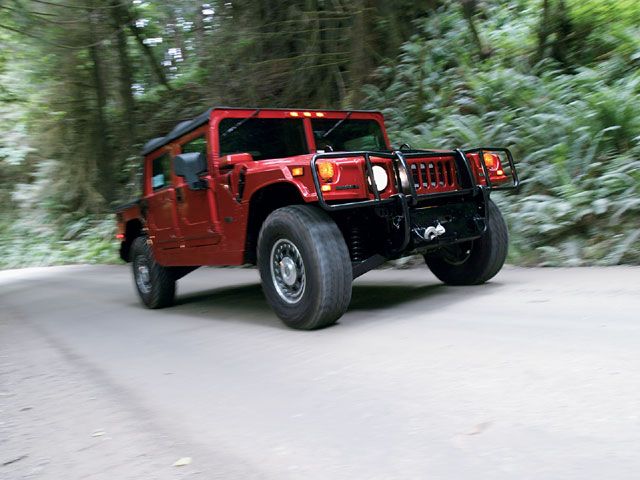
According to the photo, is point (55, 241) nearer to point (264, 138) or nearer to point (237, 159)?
point (264, 138)

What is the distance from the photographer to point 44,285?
12.8m

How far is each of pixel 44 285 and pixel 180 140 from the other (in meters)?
7.90

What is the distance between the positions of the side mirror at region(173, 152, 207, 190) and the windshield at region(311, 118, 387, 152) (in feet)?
4.12

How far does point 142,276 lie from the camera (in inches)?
309

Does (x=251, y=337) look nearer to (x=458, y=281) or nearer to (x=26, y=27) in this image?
(x=458, y=281)

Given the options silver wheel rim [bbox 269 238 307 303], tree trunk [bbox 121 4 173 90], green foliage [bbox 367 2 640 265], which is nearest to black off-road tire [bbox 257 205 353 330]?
silver wheel rim [bbox 269 238 307 303]

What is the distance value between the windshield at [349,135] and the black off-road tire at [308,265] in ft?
5.36

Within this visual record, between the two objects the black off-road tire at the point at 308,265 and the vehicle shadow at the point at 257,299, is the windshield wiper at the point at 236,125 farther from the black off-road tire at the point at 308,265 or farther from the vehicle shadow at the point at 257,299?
the vehicle shadow at the point at 257,299

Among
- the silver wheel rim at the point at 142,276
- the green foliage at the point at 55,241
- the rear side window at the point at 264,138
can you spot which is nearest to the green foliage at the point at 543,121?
the rear side window at the point at 264,138

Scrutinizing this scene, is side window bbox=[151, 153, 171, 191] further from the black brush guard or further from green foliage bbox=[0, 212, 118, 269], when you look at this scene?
green foliage bbox=[0, 212, 118, 269]

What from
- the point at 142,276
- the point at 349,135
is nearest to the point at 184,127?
the point at 349,135

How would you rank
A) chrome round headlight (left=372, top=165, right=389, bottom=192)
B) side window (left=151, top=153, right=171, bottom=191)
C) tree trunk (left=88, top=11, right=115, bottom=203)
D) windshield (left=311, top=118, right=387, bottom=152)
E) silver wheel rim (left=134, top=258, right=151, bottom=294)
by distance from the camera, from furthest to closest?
tree trunk (left=88, top=11, right=115, bottom=203) → silver wheel rim (left=134, top=258, right=151, bottom=294) → side window (left=151, top=153, right=171, bottom=191) → windshield (left=311, top=118, right=387, bottom=152) → chrome round headlight (left=372, top=165, right=389, bottom=192)

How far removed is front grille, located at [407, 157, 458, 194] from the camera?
204 inches

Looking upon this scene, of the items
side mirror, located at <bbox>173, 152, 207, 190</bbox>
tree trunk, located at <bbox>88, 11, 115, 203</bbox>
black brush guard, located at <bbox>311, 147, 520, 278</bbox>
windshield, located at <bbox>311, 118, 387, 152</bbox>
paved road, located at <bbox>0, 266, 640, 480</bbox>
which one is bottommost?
paved road, located at <bbox>0, 266, 640, 480</bbox>
